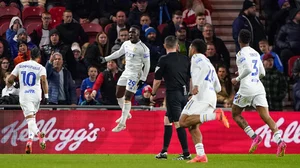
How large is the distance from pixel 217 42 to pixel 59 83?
4819 millimetres

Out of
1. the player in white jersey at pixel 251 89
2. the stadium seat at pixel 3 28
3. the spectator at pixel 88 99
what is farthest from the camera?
the stadium seat at pixel 3 28

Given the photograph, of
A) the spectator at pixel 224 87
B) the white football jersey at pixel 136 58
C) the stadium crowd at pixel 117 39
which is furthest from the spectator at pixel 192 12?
the white football jersey at pixel 136 58

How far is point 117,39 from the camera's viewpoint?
25.9 metres

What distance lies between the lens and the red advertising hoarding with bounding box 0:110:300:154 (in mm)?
23172

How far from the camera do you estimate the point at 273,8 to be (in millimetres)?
29094

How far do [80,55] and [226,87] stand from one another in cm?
428

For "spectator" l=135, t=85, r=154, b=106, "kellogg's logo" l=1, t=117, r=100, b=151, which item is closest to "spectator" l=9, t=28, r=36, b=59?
"kellogg's logo" l=1, t=117, r=100, b=151

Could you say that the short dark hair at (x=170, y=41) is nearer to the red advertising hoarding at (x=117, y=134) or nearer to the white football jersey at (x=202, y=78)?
the white football jersey at (x=202, y=78)

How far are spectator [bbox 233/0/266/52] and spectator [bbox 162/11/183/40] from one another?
154cm

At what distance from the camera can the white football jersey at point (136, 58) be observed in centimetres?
2159

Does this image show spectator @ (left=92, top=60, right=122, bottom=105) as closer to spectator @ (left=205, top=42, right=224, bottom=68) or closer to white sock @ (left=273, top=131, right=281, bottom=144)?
spectator @ (left=205, top=42, right=224, bottom=68)

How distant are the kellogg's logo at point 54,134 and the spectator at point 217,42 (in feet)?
15.5

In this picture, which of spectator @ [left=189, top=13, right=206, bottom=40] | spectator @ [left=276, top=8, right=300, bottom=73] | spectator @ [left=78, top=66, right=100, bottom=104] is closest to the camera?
spectator @ [left=78, top=66, right=100, bottom=104]

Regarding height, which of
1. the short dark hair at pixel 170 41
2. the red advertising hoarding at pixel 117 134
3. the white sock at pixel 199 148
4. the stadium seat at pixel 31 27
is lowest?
the red advertising hoarding at pixel 117 134
